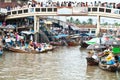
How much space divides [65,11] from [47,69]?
19798mm

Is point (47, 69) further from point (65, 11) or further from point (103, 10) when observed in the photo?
point (65, 11)

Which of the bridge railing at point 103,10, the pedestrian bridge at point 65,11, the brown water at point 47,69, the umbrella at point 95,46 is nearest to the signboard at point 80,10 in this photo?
the pedestrian bridge at point 65,11

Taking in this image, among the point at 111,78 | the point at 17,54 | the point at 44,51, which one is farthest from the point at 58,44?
the point at 111,78

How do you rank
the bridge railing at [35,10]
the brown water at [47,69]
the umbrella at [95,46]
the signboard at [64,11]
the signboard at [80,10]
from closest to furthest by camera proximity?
the brown water at [47,69] → the umbrella at [95,46] → the signboard at [80,10] → the signboard at [64,11] → the bridge railing at [35,10]

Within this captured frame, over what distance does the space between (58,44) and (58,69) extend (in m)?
24.5

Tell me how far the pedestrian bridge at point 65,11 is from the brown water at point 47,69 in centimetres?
1182

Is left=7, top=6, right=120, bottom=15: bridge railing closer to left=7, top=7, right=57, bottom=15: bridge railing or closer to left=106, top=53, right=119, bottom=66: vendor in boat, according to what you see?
left=7, top=7, right=57, bottom=15: bridge railing

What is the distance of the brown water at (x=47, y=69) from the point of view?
25.6 metres

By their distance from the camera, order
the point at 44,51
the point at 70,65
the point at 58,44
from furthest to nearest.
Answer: the point at 58,44
the point at 44,51
the point at 70,65

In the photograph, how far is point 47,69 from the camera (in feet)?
94.8

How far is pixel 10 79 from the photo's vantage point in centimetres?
2455

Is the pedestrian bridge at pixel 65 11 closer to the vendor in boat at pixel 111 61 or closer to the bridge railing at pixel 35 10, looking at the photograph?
the bridge railing at pixel 35 10

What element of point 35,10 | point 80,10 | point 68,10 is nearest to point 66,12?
point 68,10

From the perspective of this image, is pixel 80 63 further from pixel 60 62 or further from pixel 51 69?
pixel 51 69
